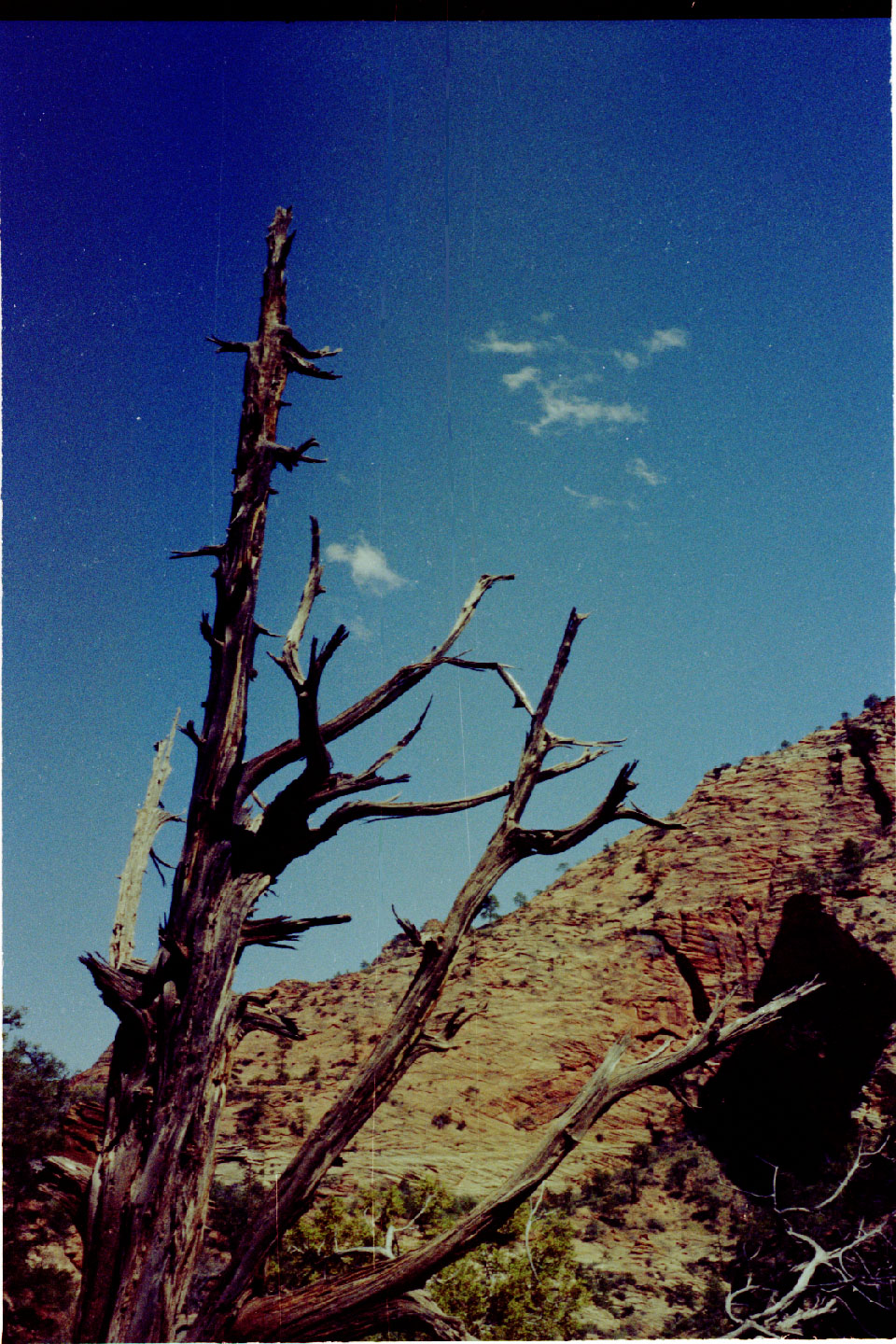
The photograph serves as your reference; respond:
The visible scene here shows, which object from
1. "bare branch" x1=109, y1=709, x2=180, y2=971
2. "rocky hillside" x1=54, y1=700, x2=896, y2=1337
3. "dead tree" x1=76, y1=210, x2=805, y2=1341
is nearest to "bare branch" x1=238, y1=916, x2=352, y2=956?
"dead tree" x1=76, y1=210, x2=805, y2=1341

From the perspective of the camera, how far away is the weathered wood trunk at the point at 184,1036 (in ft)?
9.23

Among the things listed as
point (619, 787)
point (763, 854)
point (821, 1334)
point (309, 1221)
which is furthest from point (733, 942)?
point (619, 787)

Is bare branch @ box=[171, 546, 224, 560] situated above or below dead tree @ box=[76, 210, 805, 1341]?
above

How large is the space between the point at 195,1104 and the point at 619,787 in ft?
6.66

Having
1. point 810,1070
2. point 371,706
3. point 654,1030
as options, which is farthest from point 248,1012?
point 810,1070

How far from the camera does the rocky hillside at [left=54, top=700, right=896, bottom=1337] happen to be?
722 inches

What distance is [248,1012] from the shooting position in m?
3.61

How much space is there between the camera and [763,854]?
28.3 m

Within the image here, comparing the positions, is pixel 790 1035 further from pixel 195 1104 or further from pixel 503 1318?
pixel 195 1104

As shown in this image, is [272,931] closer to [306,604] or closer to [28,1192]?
[306,604]

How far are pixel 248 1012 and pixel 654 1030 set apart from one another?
57.0ft

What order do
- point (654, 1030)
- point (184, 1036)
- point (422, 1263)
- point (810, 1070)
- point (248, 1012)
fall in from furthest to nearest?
point (810, 1070), point (654, 1030), point (248, 1012), point (184, 1036), point (422, 1263)

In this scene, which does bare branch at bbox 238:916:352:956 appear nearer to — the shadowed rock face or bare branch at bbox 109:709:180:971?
bare branch at bbox 109:709:180:971

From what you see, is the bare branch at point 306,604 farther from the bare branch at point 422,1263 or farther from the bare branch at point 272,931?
the bare branch at point 422,1263
